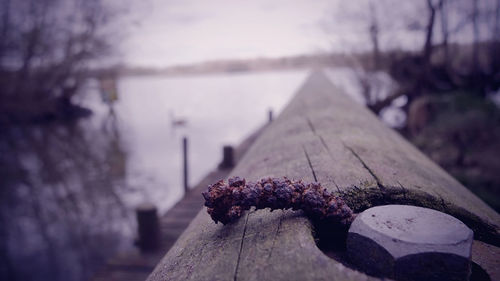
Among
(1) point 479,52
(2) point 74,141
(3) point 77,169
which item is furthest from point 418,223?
(2) point 74,141

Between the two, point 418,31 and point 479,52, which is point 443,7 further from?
point 479,52

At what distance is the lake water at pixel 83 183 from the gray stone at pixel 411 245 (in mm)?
7138

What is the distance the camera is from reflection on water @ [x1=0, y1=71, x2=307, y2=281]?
745cm

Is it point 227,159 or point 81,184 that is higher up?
point 227,159

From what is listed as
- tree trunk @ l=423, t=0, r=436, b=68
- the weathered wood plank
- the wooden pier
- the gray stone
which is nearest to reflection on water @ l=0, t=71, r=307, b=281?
the wooden pier

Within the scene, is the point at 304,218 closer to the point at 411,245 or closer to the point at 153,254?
the point at 411,245

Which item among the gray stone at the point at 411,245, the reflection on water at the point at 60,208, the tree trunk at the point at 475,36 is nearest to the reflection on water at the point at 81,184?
the reflection on water at the point at 60,208

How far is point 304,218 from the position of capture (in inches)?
48.7

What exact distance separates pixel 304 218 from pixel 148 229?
3.86 meters

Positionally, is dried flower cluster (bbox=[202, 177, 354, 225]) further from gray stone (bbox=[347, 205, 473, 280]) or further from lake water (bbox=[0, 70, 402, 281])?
lake water (bbox=[0, 70, 402, 281])

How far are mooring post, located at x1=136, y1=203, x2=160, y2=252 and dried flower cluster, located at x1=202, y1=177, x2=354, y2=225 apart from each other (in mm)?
3626

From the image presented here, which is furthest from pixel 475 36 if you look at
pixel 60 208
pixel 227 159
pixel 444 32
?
pixel 60 208

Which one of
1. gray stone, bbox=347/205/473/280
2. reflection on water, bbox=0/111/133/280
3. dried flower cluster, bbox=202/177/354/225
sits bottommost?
reflection on water, bbox=0/111/133/280

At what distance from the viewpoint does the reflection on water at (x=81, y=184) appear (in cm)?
745
